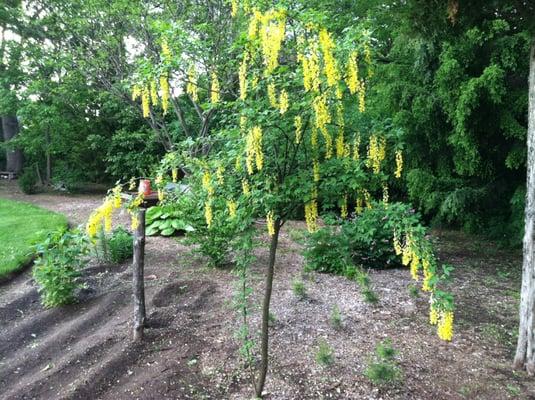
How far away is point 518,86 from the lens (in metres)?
5.33

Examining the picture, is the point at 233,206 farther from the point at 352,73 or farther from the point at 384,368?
the point at 384,368

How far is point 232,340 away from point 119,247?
9.31 feet

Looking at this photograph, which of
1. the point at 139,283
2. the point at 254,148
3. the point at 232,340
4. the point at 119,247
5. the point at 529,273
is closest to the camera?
the point at 254,148

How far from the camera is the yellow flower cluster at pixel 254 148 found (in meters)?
2.11

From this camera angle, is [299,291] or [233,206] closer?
[233,206]

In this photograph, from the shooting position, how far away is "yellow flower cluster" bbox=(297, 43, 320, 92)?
210 centimetres

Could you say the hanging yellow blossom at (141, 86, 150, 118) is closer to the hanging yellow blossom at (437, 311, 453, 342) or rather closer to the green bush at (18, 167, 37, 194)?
the hanging yellow blossom at (437, 311, 453, 342)

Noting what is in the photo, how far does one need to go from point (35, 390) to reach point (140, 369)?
724 mm

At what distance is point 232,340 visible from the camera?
3.38m

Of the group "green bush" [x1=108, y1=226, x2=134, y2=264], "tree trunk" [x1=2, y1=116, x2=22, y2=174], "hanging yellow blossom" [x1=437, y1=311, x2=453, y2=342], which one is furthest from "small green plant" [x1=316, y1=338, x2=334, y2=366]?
"tree trunk" [x1=2, y1=116, x2=22, y2=174]

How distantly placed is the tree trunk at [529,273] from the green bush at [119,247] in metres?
4.66

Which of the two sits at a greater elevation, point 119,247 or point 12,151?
point 12,151

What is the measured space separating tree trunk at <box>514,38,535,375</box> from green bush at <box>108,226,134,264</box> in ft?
15.3

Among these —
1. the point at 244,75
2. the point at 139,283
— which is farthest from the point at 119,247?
the point at 244,75
